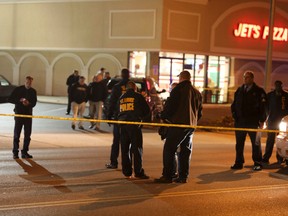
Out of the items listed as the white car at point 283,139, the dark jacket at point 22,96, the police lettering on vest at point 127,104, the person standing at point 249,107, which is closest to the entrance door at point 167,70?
the dark jacket at point 22,96

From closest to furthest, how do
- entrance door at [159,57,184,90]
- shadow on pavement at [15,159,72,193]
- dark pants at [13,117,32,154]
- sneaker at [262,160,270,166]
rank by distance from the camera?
shadow on pavement at [15,159,72,193] → dark pants at [13,117,32,154] → sneaker at [262,160,270,166] → entrance door at [159,57,184,90]

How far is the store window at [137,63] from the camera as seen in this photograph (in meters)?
29.1

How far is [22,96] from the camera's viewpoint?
1242 centimetres

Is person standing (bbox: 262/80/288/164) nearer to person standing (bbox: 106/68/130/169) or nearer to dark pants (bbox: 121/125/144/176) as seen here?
person standing (bbox: 106/68/130/169)

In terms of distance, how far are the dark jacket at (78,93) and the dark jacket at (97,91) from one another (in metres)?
0.46

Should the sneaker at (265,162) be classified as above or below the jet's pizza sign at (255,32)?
below

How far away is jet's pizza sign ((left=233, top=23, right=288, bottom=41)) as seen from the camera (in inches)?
1208

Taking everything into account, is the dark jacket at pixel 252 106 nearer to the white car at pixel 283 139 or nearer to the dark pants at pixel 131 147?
the white car at pixel 283 139

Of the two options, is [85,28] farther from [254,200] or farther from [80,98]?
[254,200]

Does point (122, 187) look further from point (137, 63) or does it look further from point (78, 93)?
Result: point (137, 63)

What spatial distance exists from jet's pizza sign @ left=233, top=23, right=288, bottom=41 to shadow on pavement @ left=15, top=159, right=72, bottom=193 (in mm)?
20809

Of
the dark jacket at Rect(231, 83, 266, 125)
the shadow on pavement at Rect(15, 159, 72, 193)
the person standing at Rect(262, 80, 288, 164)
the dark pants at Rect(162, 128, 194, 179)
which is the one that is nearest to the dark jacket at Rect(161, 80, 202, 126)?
the dark pants at Rect(162, 128, 194, 179)

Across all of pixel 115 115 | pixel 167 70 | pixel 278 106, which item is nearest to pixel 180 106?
pixel 115 115

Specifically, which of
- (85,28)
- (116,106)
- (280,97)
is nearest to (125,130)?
(116,106)
